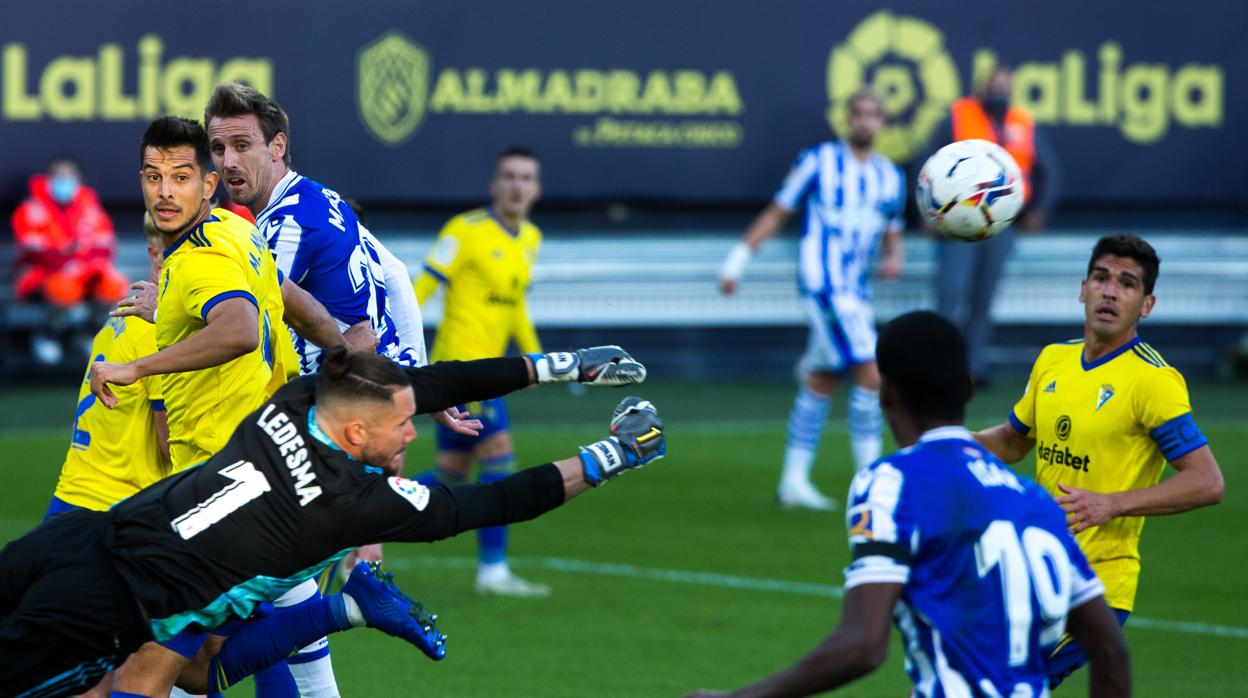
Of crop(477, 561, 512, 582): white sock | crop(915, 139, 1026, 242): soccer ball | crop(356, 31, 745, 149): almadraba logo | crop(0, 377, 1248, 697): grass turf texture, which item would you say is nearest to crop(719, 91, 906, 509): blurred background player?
crop(0, 377, 1248, 697): grass turf texture

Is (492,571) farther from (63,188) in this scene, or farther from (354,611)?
(63,188)

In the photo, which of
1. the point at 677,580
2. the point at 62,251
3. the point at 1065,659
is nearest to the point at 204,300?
the point at 1065,659

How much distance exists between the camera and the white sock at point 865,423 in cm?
1233

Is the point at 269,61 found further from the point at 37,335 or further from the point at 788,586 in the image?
the point at 788,586

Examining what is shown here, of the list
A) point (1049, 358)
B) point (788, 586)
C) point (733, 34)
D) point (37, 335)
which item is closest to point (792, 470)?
point (788, 586)

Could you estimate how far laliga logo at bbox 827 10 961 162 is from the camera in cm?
1822

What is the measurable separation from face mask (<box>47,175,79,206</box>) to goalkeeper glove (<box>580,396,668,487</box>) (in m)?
12.5

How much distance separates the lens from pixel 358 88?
17.6 metres

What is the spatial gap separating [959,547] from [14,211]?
1526cm

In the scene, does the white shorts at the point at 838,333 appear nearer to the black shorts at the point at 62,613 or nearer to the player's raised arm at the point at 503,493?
the player's raised arm at the point at 503,493

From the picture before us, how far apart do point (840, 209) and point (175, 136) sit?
Answer: 24.6 ft

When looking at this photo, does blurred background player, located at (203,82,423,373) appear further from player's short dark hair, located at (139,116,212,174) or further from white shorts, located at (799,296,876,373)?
white shorts, located at (799,296,876,373)

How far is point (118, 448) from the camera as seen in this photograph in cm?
638

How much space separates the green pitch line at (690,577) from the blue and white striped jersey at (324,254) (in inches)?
147
